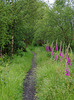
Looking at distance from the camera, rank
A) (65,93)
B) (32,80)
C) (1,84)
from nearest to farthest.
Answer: (65,93)
(1,84)
(32,80)

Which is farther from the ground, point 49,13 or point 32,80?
point 49,13

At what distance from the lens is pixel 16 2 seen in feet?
40.2

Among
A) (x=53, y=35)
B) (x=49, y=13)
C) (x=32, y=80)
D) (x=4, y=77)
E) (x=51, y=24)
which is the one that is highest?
(x=49, y=13)

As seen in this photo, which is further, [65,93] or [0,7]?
[0,7]

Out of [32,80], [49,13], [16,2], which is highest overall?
[16,2]

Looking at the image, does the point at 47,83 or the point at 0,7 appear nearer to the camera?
the point at 47,83

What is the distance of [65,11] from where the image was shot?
13.9 meters

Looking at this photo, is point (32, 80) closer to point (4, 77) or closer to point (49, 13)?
point (4, 77)

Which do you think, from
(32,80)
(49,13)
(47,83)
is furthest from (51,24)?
(47,83)

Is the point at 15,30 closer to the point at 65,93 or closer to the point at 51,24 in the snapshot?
the point at 51,24

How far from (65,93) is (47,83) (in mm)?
1255

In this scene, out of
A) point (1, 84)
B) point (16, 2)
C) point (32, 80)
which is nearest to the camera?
point (1, 84)

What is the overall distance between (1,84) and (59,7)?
12.4 metres

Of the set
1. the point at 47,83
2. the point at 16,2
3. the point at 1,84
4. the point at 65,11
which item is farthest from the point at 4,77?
the point at 65,11
